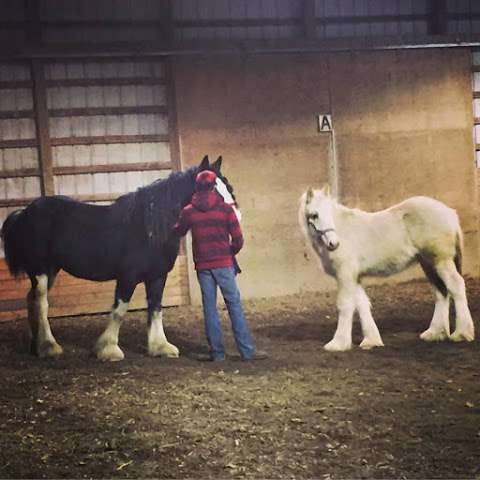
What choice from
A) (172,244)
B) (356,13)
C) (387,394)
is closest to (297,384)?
(387,394)

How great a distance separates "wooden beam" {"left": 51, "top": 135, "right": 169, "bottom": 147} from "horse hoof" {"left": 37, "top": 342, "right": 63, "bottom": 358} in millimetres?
3923

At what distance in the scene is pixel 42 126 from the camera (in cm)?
1152

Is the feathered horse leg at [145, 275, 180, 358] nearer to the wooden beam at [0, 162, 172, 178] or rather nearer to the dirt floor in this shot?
the dirt floor

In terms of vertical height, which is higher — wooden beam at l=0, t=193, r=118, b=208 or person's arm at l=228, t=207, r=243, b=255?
wooden beam at l=0, t=193, r=118, b=208

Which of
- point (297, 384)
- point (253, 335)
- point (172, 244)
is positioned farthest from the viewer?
point (253, 335)

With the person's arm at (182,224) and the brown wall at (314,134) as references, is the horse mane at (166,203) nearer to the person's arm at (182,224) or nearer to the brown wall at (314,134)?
the person's arm at (182,224)

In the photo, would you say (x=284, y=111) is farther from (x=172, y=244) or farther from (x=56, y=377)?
(x=56, y=377)

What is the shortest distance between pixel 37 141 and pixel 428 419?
25.0ft

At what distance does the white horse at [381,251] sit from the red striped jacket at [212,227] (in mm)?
772

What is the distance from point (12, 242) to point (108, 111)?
3.55 m

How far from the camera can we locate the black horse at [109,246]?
320 inches

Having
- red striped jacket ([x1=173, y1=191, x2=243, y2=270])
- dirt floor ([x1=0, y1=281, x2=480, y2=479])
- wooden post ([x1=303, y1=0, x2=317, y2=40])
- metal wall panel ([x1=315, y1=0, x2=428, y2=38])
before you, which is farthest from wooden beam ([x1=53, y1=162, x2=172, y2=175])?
red striped jacket ([x1=173, y1=191, x2=243, y2=270])

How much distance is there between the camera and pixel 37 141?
11555mm

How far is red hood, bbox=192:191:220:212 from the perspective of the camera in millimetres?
7742
